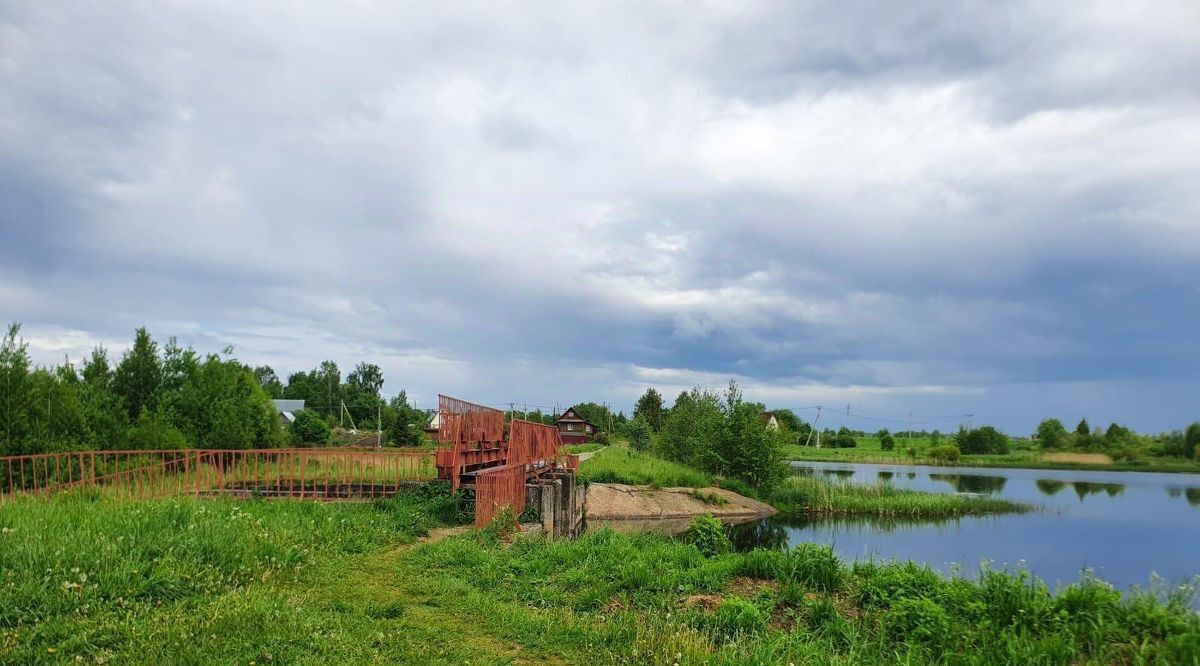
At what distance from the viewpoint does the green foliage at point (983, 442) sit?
9094 cm

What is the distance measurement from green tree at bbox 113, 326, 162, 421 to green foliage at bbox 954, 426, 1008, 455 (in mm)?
91652

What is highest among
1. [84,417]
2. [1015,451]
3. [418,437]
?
[84,417]

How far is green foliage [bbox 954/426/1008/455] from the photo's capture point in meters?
90.9

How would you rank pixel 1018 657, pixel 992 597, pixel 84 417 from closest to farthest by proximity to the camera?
pixel 1018 657 → pixel 992 597 → pixel 84 417

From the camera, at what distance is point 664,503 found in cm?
3347

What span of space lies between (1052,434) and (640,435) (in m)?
66.2

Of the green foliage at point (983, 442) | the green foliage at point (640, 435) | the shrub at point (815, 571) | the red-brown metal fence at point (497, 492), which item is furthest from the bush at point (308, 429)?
the green foliage at point (983, 442)

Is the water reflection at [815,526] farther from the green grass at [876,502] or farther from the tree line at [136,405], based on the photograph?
the tree line at [136,405]

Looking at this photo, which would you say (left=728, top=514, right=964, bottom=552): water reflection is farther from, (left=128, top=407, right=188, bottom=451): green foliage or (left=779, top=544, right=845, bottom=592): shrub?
(left=128, top=407, right=188, bottom=451): green foliage

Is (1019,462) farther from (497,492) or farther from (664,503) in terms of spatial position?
(497,492)

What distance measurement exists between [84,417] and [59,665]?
18154 millimetres

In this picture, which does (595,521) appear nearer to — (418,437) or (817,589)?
(817,589)

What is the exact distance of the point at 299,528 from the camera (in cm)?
1102

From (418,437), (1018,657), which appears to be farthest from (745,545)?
(418,437)
